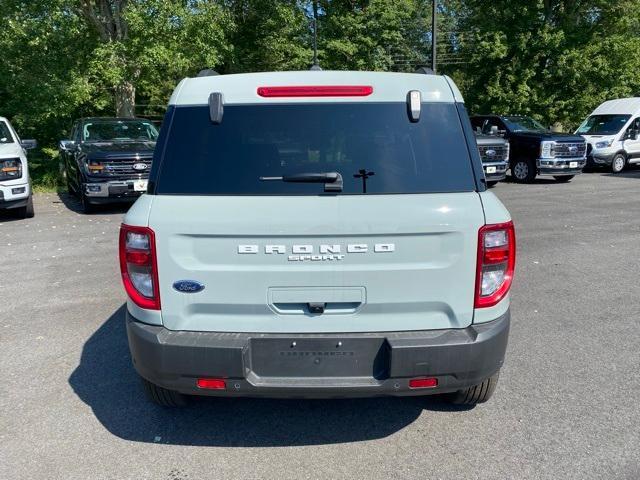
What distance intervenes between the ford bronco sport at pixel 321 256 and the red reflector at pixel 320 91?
0.5 inches

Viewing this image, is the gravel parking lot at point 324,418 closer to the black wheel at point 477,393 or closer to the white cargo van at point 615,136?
the black wheel at point 477,393

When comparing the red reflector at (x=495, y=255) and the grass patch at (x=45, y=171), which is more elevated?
the red reflector at (x=495, y=255)

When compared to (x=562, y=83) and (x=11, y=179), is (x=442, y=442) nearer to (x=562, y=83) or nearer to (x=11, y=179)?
(x=11, y=179)

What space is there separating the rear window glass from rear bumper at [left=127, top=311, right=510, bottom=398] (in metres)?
0.73

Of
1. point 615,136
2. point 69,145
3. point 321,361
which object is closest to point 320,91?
point 321,361

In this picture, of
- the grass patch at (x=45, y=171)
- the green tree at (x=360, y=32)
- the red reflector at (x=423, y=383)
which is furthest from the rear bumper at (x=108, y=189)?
the green tree at (x=360, y=32)

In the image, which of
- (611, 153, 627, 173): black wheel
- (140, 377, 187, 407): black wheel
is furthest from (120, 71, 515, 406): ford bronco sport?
(611, 153, 627, 173): black wheel

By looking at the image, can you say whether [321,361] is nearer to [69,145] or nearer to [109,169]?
[109,169]

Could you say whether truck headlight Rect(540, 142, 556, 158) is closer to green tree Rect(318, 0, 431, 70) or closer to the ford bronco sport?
green tree Rect(318, 0, 431, 70)

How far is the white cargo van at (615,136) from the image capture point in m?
18.9

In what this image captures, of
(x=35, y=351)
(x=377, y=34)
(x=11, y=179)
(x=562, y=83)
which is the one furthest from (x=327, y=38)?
(x=35, y=351)

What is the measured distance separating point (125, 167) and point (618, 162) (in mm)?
16128

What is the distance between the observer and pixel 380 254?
2764mm

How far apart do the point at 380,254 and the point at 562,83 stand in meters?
27.4
